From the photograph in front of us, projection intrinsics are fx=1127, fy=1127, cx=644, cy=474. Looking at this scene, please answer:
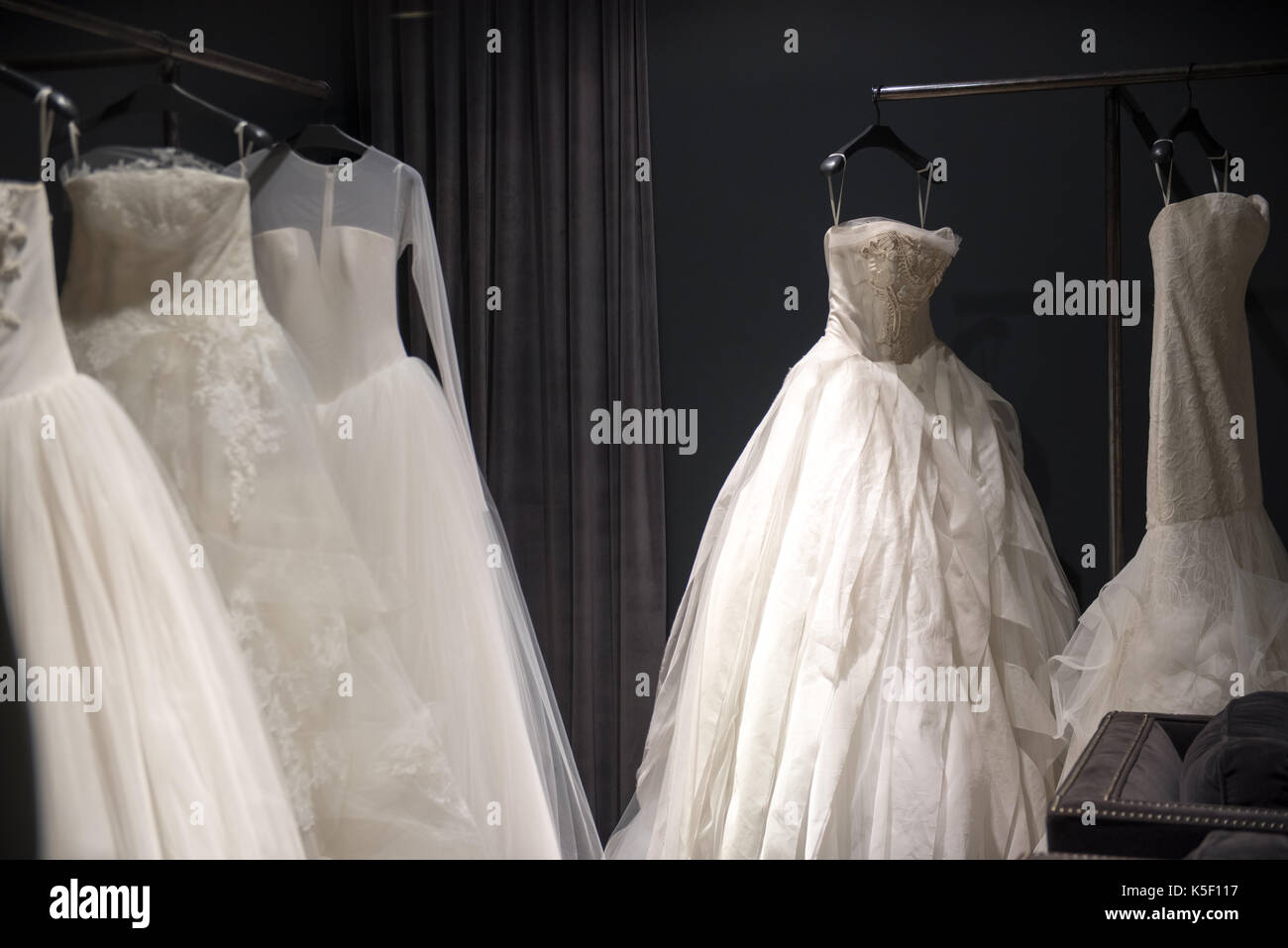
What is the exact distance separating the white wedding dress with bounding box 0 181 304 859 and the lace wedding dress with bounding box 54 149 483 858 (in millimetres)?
75

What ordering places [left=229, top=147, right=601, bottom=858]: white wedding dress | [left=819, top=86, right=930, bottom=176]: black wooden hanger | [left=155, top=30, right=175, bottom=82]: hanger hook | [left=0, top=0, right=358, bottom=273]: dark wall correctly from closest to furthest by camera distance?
[left=0, top=0, right=358, bottom=273]: dark wall < [left=155, top=30, right=175, bottom=82]: hanger hook < [left=229, top=147, right=601, bottom=858]: white wedding dress < [left=819, top=86, right=930, bottom=176]: black wooden hanger

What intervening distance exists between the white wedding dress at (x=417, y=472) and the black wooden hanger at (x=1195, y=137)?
3.95ft

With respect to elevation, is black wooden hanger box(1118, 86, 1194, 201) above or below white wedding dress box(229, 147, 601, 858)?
above

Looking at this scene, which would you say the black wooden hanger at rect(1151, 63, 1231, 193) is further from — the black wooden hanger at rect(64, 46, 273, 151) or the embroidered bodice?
the black wooden hanger at rect(64, 46, 273, 151)

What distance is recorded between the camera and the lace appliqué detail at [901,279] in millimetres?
2035

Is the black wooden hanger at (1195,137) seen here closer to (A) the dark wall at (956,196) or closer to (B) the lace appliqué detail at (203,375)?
(A) the dark wall at (956,196)

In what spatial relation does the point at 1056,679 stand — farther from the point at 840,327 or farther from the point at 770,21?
the point at 770,21

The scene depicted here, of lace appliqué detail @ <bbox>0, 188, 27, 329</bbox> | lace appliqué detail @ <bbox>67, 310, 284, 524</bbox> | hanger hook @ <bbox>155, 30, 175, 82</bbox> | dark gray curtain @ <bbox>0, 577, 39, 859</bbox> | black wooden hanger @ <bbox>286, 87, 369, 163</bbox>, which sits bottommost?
dark gray curtain @ <bbox>0, 577, 39, 859</bbox>
